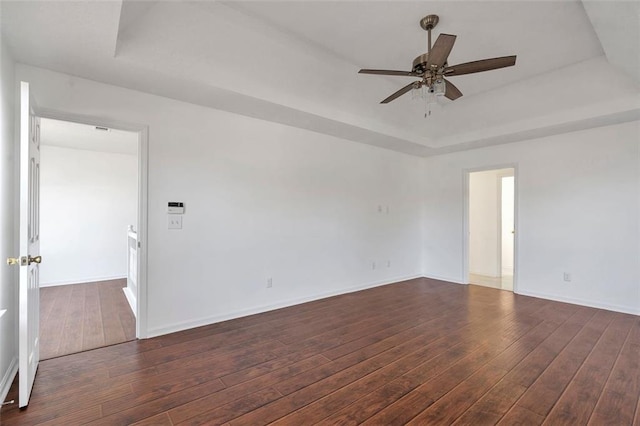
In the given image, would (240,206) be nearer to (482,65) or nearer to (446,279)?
(482,65)

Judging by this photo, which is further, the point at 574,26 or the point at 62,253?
the point at 62,253

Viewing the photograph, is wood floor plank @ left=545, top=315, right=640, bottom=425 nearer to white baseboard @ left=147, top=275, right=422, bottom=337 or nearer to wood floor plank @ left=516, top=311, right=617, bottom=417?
wood floor plank @ left=516, top=311, right=617, bottom=417

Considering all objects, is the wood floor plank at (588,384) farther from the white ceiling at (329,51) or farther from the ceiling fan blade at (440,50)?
the white ceiling at (329,51)

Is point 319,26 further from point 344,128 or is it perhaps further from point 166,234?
point 166,234

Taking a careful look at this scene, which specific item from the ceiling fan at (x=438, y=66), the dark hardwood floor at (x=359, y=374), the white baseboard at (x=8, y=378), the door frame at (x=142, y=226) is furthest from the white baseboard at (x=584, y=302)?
the white baseboard at (x=8, y=378)

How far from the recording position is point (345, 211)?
4.74 m

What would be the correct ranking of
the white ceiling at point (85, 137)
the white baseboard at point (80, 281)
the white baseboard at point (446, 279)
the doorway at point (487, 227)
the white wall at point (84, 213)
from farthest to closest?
the doorway at point (487, 227) → the white baseboard at point (446, 279) → the white wall at point (84, 213) → the white baseboard at point (80, 281) → the white ceiling at point (85, 137)

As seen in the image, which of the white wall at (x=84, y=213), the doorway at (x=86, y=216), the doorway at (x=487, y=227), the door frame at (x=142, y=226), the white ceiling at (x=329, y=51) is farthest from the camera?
the doorway at (x=487, y=227)

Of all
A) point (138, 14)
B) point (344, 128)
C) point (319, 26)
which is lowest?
point (344, 128)

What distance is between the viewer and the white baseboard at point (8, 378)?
6.47 ft

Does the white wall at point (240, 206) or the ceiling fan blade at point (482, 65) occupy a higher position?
the ceiling fan blade at point (482, 65)

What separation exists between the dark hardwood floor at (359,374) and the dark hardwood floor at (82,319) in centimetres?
25

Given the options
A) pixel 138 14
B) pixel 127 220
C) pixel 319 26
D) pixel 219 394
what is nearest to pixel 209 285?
pixel 219 394

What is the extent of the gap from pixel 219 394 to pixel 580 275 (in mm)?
4965
